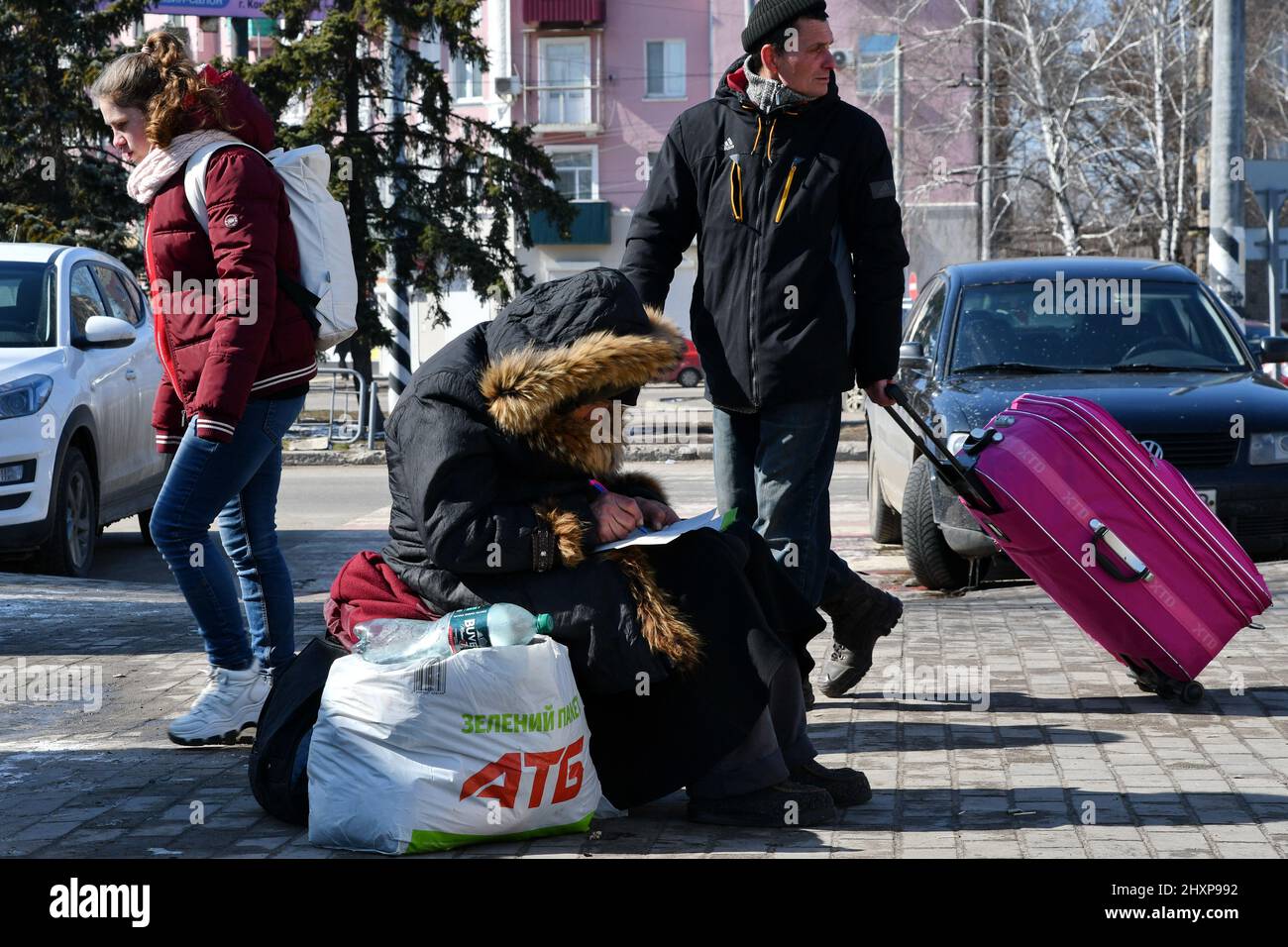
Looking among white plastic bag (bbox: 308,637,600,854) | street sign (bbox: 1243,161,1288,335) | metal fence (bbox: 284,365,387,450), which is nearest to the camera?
white plastic bag (bbox: 308,637,600,854)

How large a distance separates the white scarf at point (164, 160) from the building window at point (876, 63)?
126ft

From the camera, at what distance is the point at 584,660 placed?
3961 mm

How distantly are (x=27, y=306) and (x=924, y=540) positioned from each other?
510cm

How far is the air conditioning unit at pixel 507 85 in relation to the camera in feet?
165

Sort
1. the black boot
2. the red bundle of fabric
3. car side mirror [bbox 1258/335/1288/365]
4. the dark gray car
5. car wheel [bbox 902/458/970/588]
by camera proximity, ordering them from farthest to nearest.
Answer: car side mirror [bbox 1258/335/1288/365]
car wheel [bbox 902/458/970/588]
the dark gray car
the black boot
the red bundle of fabric

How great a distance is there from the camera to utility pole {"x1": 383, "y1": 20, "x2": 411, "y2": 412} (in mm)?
21844

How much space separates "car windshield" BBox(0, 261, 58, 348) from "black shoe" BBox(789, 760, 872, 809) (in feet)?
20.9

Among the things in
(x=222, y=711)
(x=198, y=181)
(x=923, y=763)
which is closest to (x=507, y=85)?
(x=198, y=181)

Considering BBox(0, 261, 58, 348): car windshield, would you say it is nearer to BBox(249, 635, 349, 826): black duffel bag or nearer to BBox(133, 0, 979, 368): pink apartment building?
BBox(249, 635, 349, 826): black duffel bag

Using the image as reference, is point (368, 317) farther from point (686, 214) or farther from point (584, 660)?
point (584, 660)

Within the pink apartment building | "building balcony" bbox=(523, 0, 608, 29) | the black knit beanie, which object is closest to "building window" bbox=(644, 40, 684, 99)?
the pink apartment building

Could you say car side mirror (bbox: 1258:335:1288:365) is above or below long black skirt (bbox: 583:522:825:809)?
above

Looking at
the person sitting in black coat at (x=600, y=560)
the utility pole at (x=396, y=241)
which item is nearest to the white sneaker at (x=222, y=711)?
the person sitting in black coat at (x=600, y=560)
